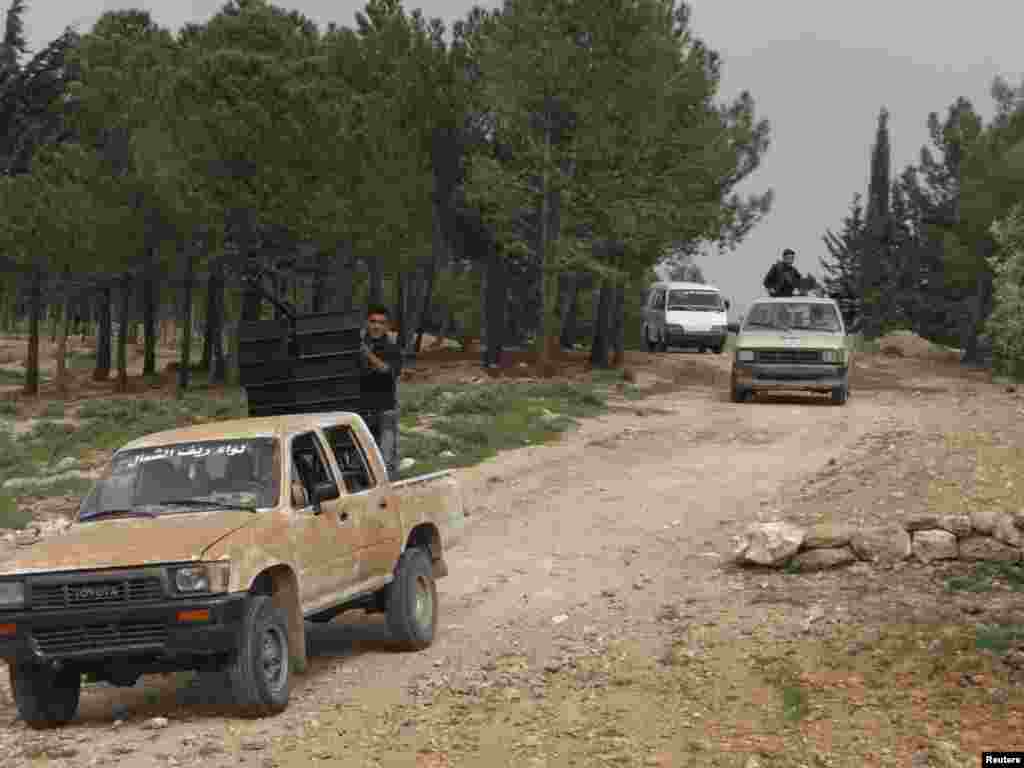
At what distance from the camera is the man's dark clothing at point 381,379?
1379 centimetres

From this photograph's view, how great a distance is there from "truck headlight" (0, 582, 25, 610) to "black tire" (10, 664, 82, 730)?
15.3 inches

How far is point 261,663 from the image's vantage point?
28.3 feet

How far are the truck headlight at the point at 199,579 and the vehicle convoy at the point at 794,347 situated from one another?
66.9 ft

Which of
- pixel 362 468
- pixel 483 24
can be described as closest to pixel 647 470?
pixel 362 468

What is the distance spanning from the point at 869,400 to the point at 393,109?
18801 millimetres

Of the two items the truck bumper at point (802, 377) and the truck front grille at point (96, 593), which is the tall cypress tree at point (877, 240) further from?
the truck front grille at point (96, 593)

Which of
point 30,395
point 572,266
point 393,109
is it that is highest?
point 393,109

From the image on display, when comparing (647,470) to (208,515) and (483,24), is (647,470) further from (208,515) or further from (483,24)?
(483,24)

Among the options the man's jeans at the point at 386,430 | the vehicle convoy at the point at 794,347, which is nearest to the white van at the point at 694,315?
the vehicle convoy at the point at 794,347

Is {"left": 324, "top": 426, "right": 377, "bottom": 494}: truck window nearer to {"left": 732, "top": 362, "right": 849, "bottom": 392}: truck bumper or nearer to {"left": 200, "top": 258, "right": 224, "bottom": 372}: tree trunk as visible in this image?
{"left": 732, "top": 362, "right": 849, "bottom": 392}: truck bumper

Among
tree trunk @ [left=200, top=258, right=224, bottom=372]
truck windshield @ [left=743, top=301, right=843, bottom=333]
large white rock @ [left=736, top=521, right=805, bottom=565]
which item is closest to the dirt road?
large white rock @ [left=736, top=521, right=805, bottom=565]

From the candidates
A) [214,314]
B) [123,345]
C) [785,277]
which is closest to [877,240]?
[214,314]

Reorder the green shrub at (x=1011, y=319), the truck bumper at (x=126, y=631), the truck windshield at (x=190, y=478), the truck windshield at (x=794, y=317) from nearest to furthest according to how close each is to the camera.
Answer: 1. the truck bumper at (x=126, y=631)
2. the truck windshield at (x=190, y=478)
3. the green shrub at (x=1011, y=319)
4. the truck windshield at (x=794, y=317)

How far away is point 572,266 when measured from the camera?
3934 cm
